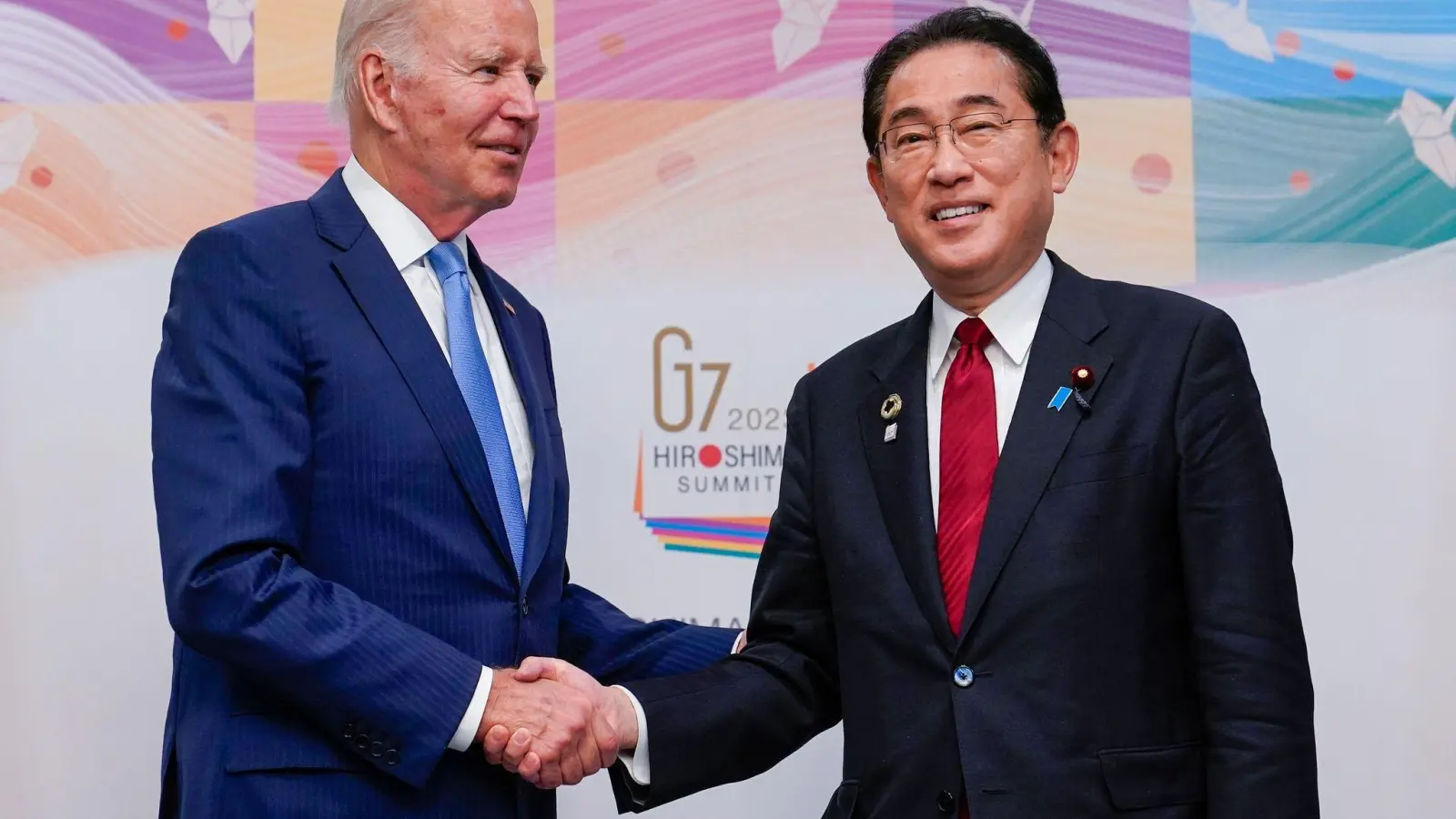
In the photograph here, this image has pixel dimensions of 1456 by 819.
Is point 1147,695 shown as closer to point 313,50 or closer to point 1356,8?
point 1356,8

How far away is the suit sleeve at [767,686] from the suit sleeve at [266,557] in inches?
15.7

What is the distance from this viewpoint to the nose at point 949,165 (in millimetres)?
2168

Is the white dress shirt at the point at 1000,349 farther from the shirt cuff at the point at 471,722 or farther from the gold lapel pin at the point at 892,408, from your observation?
the shirt cuff at the point at 471,722

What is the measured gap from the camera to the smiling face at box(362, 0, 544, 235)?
91.7 inches

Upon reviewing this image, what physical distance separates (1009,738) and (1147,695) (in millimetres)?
196

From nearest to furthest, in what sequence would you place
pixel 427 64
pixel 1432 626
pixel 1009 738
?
pixel 1009 738 < pixel 427 64 < pixel 1432 626

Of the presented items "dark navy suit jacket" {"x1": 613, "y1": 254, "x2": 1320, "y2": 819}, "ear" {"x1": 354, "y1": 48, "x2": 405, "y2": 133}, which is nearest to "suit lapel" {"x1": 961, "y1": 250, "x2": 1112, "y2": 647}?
"dark navy suit jacket" {"x1": 613, "y1": 254, "x2": 1320, "y2": 819}

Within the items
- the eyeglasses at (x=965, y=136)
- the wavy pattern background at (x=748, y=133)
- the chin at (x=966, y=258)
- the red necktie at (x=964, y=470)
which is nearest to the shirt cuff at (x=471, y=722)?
the red necktie at (x=964, y=470)

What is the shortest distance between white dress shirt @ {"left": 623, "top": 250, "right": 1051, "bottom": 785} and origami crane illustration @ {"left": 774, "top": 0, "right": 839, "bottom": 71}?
122 cm

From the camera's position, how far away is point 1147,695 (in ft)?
6.45

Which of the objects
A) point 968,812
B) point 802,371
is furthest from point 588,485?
point 968,812

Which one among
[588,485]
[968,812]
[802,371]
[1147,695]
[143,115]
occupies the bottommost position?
[968,812]

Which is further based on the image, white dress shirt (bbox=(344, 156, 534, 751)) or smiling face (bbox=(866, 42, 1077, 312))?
white dress shirt (bbox=(344, 156, 534, 751))

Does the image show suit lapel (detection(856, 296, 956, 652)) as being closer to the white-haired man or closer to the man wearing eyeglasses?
the man wearing eyeglasses
